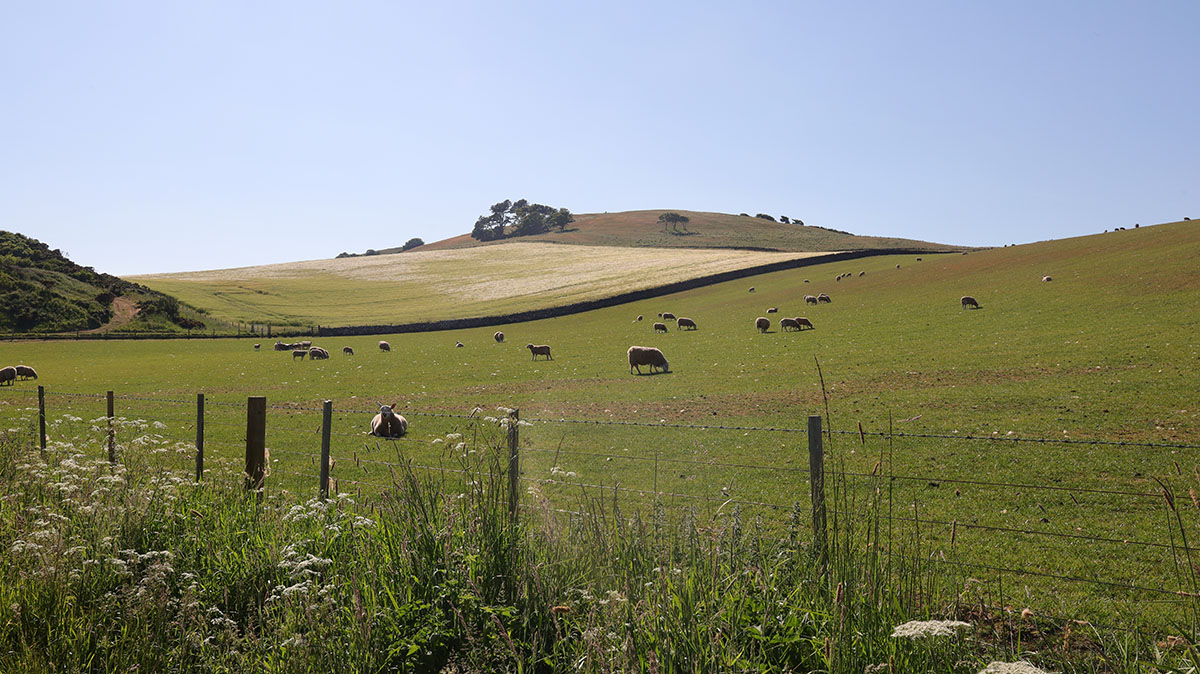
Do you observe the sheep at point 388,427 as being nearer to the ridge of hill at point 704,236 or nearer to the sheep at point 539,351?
the sheep at point 539,351

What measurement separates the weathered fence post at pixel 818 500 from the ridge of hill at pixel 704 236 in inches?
3678

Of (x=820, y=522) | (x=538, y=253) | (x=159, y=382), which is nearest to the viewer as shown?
(x=820, y=522)

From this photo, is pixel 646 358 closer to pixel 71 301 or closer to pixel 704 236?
pixel 71 301

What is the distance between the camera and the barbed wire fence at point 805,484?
20.4 ft

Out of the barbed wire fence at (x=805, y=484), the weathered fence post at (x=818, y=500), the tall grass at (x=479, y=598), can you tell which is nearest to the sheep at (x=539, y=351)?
the barbed wire fence at (x=805, y=484)

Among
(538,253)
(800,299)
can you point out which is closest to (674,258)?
(538,253)

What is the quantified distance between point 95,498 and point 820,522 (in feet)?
21.8

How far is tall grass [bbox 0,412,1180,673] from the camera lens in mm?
4008

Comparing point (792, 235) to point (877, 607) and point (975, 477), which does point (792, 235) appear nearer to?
point (975, 477)

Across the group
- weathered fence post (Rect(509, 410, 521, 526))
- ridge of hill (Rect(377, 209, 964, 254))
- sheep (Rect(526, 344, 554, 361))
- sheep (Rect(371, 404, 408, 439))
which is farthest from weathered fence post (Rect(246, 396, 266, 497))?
ridge of hill (Rect(377, 209, 964, 254))

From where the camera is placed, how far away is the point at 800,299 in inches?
1911

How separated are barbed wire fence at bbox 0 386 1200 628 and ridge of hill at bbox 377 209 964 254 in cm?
8564

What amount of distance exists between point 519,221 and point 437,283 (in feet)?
247

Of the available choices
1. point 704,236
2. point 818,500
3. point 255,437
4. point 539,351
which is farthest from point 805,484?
point 704,236
